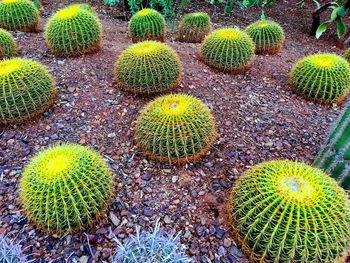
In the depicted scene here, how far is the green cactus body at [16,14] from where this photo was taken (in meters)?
5.59

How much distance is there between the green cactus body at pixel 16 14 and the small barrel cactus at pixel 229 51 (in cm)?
341

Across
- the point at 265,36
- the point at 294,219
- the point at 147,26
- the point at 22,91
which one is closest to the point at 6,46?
the point at 22,91

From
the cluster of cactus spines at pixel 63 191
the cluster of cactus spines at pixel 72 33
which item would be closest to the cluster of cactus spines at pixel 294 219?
the cluster of cactus spines at pixel 63 191

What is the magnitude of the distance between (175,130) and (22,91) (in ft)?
6.15

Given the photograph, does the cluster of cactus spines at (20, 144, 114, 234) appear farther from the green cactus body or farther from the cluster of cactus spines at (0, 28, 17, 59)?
the green cactus body

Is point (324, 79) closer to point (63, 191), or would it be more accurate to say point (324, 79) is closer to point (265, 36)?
point (265, 36)

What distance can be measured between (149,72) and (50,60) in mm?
1915

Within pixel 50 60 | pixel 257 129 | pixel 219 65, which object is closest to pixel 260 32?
pixel 219 65

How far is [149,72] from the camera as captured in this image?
392 cm

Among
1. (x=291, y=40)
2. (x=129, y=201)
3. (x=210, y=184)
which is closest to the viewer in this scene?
(x=129, y=201)

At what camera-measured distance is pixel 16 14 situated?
5617mm

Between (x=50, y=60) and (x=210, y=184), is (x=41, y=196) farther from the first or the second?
(x=50, y=60)

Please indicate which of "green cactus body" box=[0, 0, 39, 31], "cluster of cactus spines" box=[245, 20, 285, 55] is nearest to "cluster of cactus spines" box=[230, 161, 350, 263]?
"cluster of cactus spines" box=[245, 20, 285, 55]

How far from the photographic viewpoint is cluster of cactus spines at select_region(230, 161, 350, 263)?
211 centimetres
